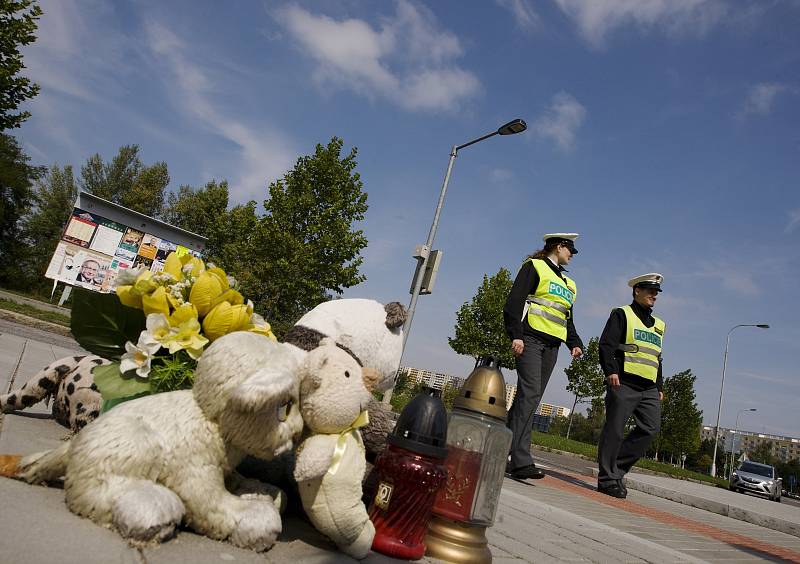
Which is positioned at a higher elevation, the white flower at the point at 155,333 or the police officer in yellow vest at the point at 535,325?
the police officer in yellow vest at the point at 535,325

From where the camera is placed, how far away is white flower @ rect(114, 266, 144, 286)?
1.77 m

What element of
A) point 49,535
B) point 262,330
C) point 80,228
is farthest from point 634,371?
point 80,228

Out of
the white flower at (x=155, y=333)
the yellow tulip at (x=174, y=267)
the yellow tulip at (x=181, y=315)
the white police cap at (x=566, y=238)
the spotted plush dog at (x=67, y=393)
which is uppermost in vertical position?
the white police cap at (x=566, y=238)

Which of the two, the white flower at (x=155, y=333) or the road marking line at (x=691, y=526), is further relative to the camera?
the road marking line at (x=691, y=526)

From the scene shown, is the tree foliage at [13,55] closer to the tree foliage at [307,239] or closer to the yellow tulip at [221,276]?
the tree foliage at [307,239]

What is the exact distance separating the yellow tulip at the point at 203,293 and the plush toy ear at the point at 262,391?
522mm

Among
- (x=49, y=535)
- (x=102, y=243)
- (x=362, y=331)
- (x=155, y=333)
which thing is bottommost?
(x=49, y=535)

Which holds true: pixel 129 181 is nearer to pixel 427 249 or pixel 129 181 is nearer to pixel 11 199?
pixel 11 199

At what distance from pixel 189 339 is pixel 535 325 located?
3798mm

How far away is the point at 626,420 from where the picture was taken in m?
5.85

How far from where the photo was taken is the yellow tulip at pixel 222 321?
1770 millimetres

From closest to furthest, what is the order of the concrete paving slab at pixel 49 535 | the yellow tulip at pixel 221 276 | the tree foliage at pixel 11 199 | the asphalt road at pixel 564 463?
1. the concrete paving slab at pixel 49 535
2. the yellow tulip at pixel 221 276
3. the asphalt road at pixel 564 463
4. the tree foliage at pixel 11 199

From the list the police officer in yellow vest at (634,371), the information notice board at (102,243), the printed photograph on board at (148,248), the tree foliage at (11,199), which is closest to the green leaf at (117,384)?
the police officer in yellow vest at (634,371)

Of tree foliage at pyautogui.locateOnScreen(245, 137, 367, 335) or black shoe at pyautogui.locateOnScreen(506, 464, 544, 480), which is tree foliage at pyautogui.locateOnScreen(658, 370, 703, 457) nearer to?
tree foliage at pyautogui.locateOnScreen(245, 137, 367, 335)
